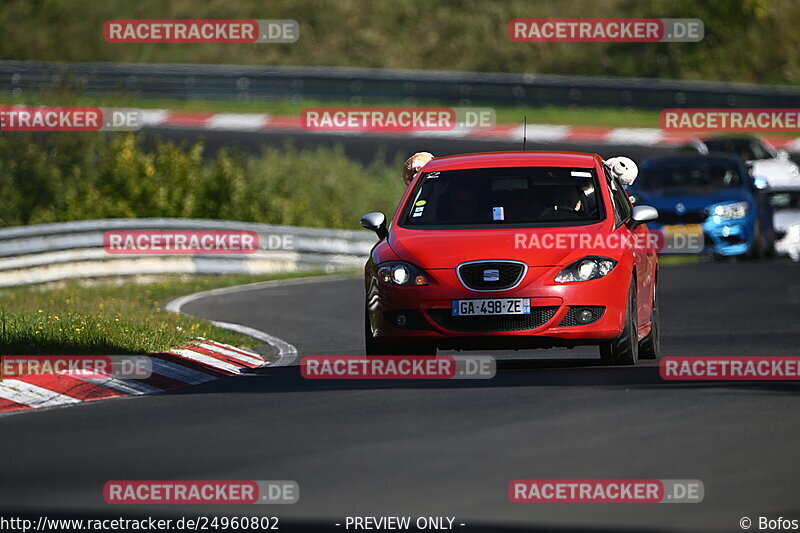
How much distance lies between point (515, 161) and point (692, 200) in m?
12.3

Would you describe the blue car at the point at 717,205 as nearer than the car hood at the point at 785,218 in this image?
Yes

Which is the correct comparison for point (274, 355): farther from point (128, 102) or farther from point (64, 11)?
point (64, 11)

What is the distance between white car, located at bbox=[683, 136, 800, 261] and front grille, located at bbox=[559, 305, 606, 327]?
1496cm

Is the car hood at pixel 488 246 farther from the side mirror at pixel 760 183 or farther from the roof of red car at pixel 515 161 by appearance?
the side mirror at pixel 760 183

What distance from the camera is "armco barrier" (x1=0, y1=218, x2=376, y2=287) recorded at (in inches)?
953

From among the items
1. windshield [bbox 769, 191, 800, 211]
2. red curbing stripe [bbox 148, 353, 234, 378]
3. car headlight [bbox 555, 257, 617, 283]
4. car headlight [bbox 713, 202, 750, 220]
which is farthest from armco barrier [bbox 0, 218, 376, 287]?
car headlight [bbox 555, 257, 617, 283]

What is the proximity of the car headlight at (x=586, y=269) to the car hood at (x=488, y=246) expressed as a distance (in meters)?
0.05

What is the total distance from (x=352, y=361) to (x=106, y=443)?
420cm

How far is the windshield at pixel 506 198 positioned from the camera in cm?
1346

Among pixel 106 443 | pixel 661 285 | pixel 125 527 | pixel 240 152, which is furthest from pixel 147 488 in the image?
pixel 240 152

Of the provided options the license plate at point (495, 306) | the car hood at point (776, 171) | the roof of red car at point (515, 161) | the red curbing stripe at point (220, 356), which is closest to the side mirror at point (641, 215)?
the roof of red car at point (515, 161)

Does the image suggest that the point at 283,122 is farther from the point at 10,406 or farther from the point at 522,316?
the point at 10,406

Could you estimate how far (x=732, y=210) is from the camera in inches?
1012

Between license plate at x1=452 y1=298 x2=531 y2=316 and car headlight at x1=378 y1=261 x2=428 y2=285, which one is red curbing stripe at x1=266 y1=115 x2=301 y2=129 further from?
license plate at x1=452 y1=298 x2=531 y2=316
